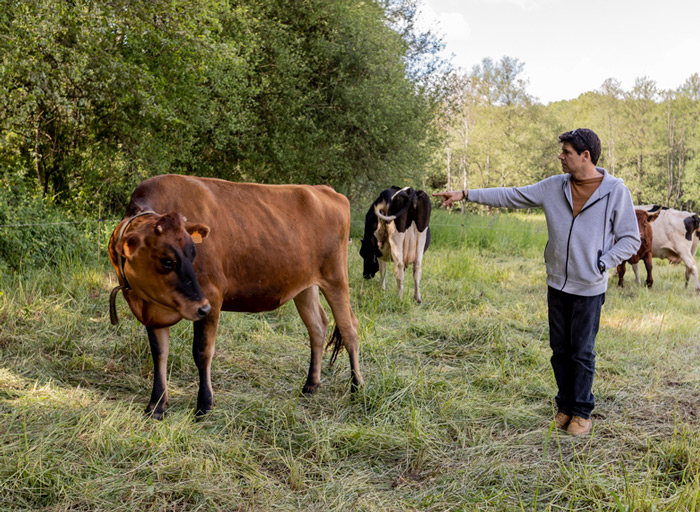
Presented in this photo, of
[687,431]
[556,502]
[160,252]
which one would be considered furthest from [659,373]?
[160,252]

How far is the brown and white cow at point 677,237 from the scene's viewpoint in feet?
32.0

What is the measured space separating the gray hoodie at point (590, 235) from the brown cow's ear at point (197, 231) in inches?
84.9

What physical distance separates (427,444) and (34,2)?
6008 millimetres

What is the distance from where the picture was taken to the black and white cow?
8141 millimetres

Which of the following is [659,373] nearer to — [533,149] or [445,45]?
[445,45]

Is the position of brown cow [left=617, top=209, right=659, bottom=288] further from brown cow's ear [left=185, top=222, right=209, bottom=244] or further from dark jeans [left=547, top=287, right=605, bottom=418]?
brown cow's ear [left=185, top=222, right=209, bottom=244]

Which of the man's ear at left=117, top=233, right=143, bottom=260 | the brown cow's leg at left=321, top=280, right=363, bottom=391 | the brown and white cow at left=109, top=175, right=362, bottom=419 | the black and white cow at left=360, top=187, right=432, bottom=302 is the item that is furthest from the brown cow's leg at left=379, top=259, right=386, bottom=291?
the man's ear at left=117, top=233, right=143, bottom=260

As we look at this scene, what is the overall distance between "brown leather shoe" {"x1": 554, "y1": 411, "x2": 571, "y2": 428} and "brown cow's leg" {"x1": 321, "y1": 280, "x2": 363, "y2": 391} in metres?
1.49

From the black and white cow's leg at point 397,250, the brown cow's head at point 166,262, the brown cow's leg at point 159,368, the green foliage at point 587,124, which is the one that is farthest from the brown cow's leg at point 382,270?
the green foliage at point 587,124

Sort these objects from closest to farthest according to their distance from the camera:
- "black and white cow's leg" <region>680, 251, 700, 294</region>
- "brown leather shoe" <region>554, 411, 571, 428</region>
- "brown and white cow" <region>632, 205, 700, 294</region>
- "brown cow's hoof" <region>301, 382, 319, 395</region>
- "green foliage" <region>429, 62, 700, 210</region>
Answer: "brown leather shoe" <region>554, 411, 571, 428</region>, "brown cow's hoof" <region>301, 382, 319, 395</region>, "black and white cow's leg" <region>680, 251, 700, 294</region>, "brown and white cow" <region>632, 205, 700, 294</region>, "green foliage" <region>429, 62, 700, 210</region>

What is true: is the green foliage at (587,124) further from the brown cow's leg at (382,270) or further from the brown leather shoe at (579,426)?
the brown leather shoe at (579,426)

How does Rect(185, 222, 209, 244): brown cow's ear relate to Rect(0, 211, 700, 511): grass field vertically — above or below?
above

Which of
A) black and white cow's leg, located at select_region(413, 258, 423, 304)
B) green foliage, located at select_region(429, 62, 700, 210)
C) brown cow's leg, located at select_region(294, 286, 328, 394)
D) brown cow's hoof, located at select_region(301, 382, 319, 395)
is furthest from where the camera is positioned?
green foliage, located at select_region(429, 62, 700, 210)

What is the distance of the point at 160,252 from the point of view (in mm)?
3158
